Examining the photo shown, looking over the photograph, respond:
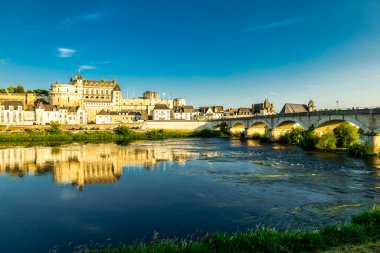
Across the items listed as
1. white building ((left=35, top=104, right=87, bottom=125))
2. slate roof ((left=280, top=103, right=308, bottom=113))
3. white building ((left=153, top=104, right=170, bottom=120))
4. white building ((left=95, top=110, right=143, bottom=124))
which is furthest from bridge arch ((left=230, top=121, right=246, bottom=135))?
white building ((left=35, top=104, right=87, bottom=125))

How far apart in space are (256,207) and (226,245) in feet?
22.8

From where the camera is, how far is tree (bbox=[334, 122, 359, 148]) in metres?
41.0

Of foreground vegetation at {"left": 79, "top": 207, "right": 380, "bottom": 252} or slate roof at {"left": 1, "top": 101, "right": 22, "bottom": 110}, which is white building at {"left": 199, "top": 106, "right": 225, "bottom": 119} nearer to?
slate roof at {"left": 1, "top": 101, "right": 22, "bottom": 110}

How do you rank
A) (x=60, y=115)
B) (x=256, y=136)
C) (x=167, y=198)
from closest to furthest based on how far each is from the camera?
(x=167, y=198) → (x=256, y=136) → (x=60, y=115)

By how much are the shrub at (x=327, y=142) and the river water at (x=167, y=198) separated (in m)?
9.11

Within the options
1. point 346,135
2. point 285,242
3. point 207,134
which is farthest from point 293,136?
point 285,242

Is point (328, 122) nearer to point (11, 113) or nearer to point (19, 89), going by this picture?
point (11, 113)

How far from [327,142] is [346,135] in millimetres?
3398

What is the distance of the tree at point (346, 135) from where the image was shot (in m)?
41.0

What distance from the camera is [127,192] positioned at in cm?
2027

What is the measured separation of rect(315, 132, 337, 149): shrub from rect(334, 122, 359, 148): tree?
5.46 ft

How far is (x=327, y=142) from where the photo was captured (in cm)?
4056

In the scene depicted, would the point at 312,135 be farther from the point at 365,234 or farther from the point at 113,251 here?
the point at 113,251

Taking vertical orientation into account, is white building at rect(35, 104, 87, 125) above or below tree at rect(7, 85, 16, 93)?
below
